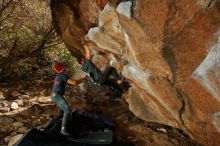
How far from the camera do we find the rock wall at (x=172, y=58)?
16.0 feet

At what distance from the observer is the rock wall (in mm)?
4883

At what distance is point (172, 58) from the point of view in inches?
214

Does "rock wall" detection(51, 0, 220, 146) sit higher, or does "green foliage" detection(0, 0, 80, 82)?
"green foliage" detection(0, 0, 80, 82)

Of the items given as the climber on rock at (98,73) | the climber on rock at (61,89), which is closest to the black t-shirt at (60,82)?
the climber on rock at (61,89)

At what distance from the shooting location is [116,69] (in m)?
8.09

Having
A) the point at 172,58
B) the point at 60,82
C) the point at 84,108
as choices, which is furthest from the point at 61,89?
the point at 172,58

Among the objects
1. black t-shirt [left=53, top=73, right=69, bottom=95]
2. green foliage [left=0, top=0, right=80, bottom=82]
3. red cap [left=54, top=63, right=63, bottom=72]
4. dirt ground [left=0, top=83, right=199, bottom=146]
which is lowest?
dirt ground [left=0, top=83, right=199, bottom=146]

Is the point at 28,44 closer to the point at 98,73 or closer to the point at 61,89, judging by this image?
the point at 98,73

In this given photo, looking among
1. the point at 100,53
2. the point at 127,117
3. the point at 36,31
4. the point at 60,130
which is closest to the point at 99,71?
the point at 100,53

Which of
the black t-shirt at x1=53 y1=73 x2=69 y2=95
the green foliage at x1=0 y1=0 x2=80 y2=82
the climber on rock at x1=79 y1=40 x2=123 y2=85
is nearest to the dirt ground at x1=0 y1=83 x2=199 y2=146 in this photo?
the climber on rock at x1=79 y1=40 x2=123 y2=85

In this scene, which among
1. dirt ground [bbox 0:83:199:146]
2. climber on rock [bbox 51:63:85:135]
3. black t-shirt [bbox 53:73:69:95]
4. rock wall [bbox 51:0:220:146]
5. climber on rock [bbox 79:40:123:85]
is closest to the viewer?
rock wall [bbox 51:0:220:146]

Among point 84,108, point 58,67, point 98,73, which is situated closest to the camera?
point 58,67

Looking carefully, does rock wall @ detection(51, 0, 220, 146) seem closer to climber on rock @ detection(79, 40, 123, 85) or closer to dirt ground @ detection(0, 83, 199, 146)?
dirt ground @ detection(0, 83, 199, 146)

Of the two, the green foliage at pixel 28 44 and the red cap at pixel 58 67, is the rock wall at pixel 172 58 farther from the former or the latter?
the green foliage at pixel 28 44
